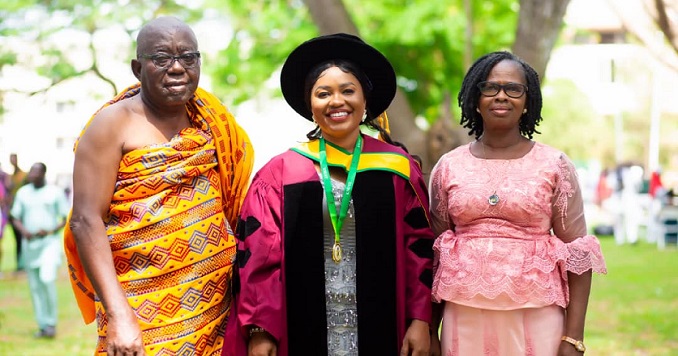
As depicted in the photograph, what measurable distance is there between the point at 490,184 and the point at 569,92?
45173mm

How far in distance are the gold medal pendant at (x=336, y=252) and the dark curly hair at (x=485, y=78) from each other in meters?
0.90

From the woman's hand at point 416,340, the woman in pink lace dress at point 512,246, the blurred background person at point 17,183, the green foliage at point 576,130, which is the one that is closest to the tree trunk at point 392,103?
the woman in pink lace dress at point 512,246

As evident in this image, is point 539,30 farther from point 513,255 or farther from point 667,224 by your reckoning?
point 667,224

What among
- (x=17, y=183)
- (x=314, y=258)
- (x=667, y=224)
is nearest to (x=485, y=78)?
(x=314, y=258)

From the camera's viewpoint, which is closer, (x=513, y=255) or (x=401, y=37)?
(x=513, y=255)

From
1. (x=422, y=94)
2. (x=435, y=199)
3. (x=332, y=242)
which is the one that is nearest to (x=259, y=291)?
(x=332, y=242)

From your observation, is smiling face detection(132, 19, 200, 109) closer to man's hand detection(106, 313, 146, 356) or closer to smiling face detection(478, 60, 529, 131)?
man's hand detection(106, 313, 146, 356)

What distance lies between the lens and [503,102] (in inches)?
156

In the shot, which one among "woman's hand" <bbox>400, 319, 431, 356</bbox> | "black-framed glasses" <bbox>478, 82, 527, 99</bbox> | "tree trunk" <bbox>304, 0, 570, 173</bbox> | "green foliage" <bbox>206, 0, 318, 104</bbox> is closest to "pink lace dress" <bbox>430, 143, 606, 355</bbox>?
"woman's hand" <bbox>400, 319, 431, 356</bbox>

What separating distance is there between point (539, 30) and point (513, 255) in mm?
4270

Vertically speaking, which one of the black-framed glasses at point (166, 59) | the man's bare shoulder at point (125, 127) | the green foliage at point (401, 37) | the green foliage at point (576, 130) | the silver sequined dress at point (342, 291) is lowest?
the silver sequined dress at point (342, 291)

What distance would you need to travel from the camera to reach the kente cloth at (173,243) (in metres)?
3.77

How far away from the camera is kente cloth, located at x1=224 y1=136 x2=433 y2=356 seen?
385 centimetres

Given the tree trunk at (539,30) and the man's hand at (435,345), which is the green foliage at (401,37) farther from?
the man's hand at (435,345)
